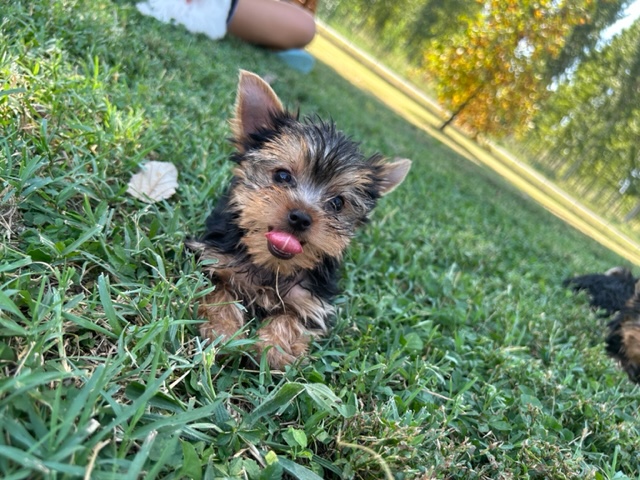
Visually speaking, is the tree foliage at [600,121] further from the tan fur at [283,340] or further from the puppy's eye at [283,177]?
the tan fur at [283,340]

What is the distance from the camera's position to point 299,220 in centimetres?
255

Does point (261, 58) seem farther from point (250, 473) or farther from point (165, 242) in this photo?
point (250, 473)

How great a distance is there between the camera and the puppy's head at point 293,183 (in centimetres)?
260

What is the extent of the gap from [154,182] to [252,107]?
89 cm

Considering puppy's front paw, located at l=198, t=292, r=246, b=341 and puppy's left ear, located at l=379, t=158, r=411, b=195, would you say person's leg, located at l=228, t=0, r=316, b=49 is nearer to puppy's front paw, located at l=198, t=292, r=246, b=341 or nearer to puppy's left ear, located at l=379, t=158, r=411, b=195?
puppy's left ear, located at l=379, t=158, r=411, b=195

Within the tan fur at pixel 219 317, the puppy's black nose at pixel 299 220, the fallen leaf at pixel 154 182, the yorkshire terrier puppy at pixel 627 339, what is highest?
the yorkshire terrier puppy at pixel 627 339

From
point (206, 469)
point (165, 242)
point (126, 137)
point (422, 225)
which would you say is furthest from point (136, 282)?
point (422, 225)

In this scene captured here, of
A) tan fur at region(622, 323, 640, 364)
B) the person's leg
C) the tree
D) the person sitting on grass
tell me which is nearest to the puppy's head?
tan fur at region(622, 323, 640, 364)

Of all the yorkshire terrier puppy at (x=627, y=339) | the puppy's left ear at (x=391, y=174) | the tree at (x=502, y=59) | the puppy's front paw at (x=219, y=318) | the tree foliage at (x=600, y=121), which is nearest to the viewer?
the puppy's front paw at (x=219, y=318)

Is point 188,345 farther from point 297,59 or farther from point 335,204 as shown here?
point 297,59

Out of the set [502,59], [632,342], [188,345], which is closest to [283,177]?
[188,345]

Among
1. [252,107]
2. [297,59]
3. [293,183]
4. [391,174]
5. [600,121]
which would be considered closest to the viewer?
[293,183]

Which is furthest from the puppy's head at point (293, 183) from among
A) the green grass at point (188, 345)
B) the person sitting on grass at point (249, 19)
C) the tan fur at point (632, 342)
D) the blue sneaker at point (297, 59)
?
A: the blue sneaker at point (297, 59)

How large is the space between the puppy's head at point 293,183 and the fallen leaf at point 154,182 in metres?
0.56
